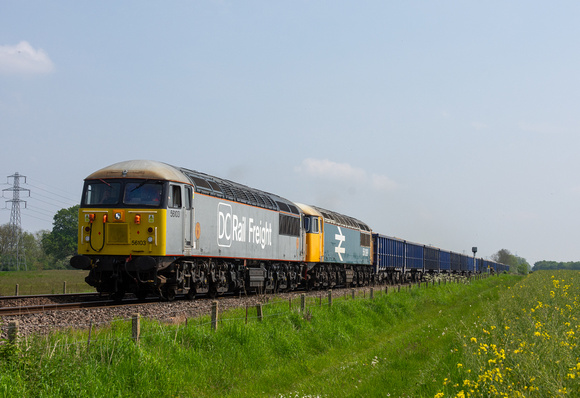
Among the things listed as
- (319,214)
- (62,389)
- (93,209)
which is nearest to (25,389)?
(62,389)

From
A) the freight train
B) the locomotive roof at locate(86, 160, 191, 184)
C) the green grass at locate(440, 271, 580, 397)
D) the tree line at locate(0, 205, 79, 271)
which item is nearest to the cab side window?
the freight train

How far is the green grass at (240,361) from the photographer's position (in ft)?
29.5

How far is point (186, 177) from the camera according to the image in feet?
65.1

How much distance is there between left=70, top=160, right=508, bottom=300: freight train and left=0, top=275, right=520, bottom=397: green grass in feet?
12.0

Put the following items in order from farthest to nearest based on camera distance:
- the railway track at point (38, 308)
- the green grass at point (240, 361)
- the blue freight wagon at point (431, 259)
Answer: the blue freight wagon at point (431, 259)
the railway track at point (38, 308)
the green grass at point (240, 361)

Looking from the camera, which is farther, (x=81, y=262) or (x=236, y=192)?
(x=236, y=192)

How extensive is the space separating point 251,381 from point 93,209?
31.5ft

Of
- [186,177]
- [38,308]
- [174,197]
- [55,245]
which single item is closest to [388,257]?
[186,177]


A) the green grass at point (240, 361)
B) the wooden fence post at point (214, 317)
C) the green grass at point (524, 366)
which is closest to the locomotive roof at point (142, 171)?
the green grass at point (240, 361)

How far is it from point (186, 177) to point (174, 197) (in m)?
1.14

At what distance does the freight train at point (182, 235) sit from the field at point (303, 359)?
12.2 feet

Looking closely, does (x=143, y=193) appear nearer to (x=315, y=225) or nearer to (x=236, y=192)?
(x=236, y=192)

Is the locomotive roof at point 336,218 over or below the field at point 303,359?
over

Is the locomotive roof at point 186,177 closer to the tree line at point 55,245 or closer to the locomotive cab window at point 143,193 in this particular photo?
the locomotive cab window at point 143,193
